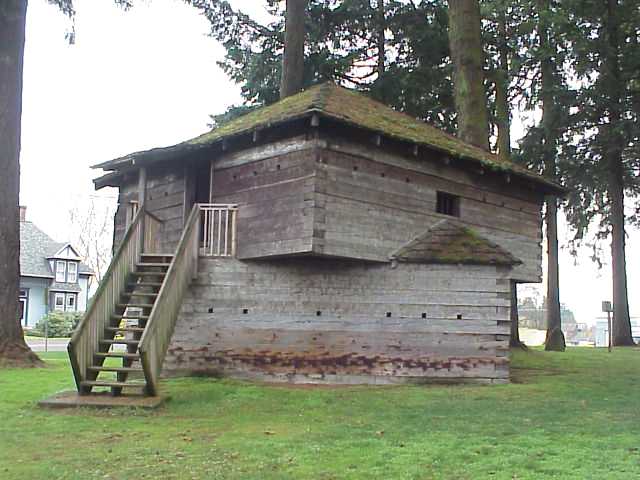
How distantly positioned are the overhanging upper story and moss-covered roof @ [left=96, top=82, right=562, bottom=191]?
0.12 ft

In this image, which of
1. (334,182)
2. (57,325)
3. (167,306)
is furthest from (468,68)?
(57,325)

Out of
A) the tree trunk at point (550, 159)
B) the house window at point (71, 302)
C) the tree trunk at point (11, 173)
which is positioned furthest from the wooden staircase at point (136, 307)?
the house window at point (71, 302)

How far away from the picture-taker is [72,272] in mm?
55125

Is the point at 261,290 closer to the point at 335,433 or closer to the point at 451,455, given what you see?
the point at 335,433

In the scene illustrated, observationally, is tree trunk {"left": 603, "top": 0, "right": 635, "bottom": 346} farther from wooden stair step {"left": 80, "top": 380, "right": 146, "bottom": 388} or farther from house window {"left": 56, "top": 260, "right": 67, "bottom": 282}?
house window {"left": 56, "top": 260, "right": 67, "bottom": 282}

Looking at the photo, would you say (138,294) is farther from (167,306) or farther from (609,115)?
(609,115)

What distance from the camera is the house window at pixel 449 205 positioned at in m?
16.4

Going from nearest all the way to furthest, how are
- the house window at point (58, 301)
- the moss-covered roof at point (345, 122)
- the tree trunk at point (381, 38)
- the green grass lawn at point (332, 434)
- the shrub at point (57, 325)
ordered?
the green grass lawn at point (332, 434)
the moss-covered roof at point (345, 122)
the tree trunk at point (381, 38)
the shrub at point (57, 325)
the house window at point (58, 301)

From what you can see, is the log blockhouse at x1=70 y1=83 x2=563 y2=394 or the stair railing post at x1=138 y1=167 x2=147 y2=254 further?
the stair railing post at x1=138 y1=167 x2=147 y2=254

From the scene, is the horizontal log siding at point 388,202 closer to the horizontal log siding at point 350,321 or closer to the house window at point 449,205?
the house window at point 449,205

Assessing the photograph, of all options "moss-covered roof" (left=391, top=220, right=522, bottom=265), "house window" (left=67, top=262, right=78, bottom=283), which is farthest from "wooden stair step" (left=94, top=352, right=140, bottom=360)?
"house window" (left=67, top=262, right=78, bottom=283)

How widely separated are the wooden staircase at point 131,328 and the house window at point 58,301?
40647 mm

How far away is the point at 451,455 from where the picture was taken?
8.06 metres

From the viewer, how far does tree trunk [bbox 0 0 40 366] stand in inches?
699
